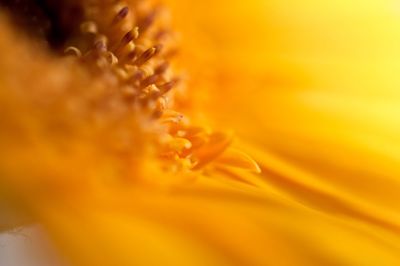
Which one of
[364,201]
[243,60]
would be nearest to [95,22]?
[243,60]

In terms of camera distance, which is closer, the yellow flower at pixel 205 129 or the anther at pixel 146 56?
the yellow flower at pixel 205 129

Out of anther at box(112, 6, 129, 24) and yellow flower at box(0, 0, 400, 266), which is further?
anther at box(112, 6, 129, 24)

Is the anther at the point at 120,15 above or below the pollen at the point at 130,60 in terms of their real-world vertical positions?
above

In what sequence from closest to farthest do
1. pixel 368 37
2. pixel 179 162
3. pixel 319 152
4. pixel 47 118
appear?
pixel 47 118, pixel 179 162, pixel 319 152, pixel 368 37

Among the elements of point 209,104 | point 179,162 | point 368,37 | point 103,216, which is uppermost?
point 368,37

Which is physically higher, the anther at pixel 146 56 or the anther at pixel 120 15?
the anther at pixel 120 15

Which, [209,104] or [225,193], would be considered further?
[209,104]

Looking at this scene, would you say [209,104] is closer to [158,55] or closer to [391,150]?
[158,55]

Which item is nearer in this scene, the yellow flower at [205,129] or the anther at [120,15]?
the yellow flower at [205,129]
